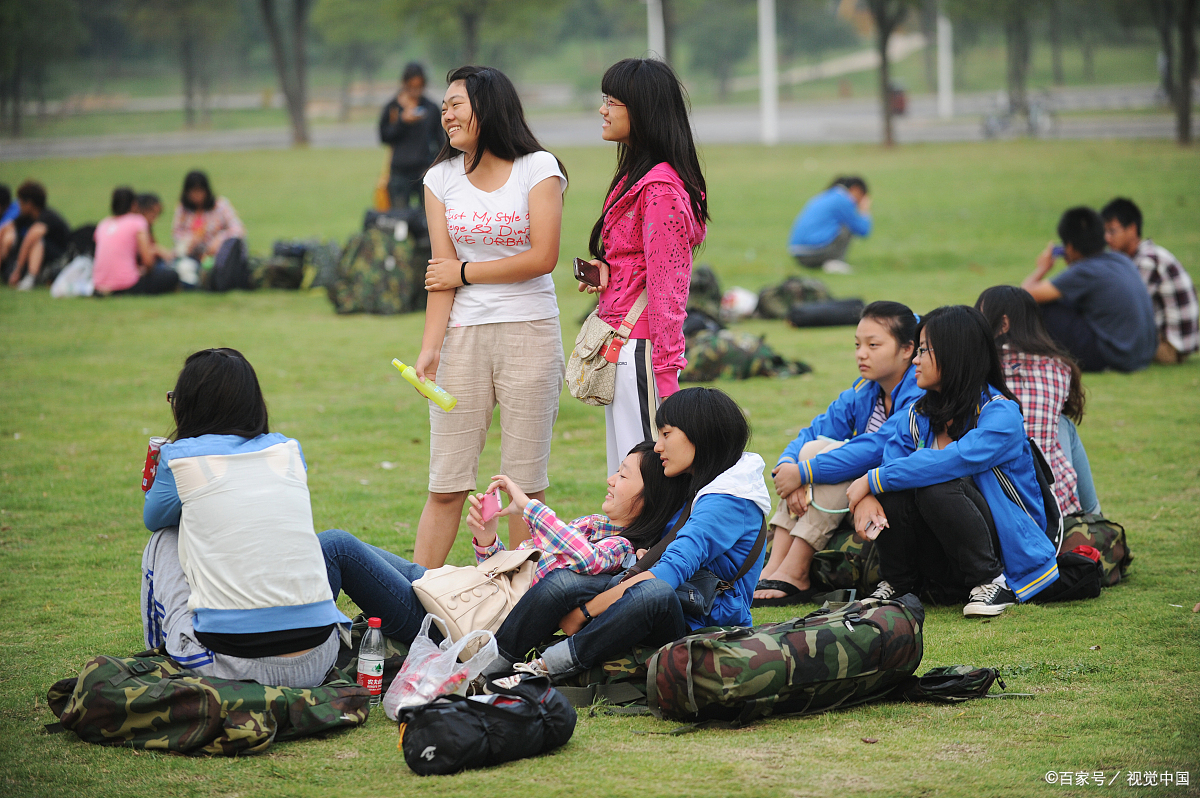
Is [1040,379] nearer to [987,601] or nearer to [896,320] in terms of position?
[896,320]

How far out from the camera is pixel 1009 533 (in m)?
4.61

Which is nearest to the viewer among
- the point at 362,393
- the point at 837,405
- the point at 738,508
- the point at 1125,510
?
the point at 738,508

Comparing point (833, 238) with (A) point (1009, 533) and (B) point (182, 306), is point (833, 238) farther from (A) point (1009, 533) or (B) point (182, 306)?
(A) point (1009, 533)

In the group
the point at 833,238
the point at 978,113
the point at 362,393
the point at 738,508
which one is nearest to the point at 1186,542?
the point at 738,508

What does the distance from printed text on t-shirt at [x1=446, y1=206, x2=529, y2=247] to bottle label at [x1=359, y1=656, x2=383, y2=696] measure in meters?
1.66

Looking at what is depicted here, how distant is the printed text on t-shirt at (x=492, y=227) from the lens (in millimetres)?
4422

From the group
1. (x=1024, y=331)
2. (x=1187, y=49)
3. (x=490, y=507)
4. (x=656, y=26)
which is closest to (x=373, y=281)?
(x=1024, y=331)

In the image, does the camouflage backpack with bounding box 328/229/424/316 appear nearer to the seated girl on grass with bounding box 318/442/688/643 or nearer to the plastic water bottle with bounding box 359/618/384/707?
the seated girl on grass with bounding box 318/442/688/643

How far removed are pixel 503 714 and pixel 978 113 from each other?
40.8m

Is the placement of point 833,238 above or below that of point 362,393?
above

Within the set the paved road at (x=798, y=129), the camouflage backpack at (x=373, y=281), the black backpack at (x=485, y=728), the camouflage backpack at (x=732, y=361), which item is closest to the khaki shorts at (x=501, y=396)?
the black backpack at (x=485, y=728)

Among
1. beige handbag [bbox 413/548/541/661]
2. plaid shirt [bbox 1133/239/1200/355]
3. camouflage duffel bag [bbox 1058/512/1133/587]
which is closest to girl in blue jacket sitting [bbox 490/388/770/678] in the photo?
beige handbag [bbox 413/548/541/661]

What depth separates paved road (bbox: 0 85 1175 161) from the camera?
30547mm

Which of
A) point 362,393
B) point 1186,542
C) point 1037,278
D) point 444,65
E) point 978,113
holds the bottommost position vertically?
point 1186,542
